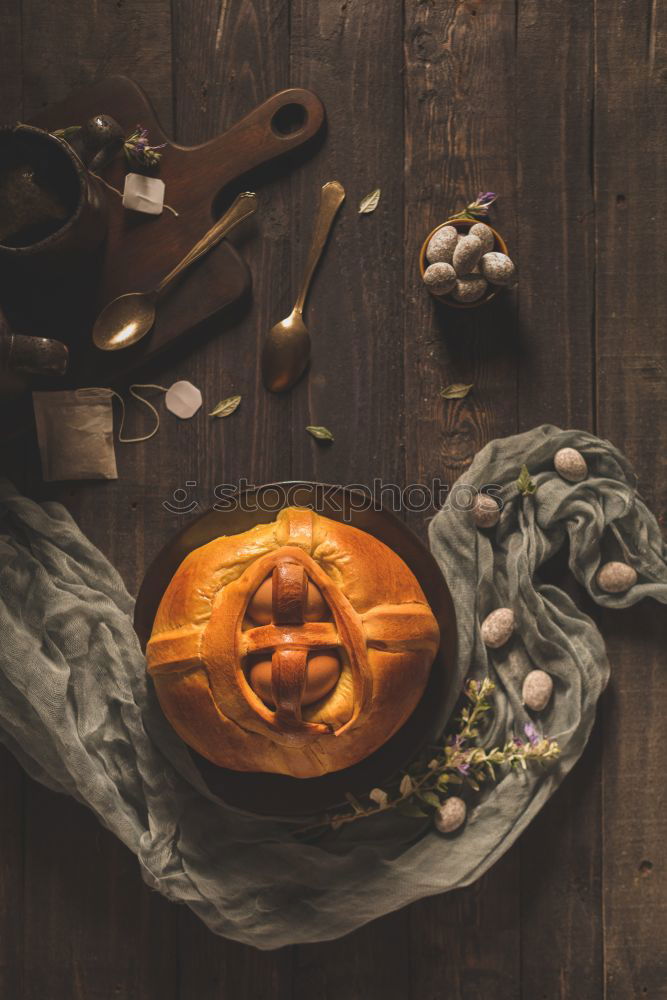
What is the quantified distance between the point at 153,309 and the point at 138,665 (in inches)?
20.4

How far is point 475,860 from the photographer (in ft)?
3.84

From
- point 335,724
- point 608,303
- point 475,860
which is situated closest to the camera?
point 335,724

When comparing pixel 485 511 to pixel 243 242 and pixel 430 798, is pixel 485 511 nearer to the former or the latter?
pixel 430 798

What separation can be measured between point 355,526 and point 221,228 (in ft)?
1.61

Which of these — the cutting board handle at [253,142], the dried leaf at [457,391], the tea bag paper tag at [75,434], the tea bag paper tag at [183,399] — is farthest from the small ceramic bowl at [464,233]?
the tea bag paper tag at [75,434]

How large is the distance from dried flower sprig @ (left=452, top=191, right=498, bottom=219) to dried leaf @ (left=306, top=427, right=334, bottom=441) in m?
0.37

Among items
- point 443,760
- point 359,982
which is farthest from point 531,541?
point 359,982

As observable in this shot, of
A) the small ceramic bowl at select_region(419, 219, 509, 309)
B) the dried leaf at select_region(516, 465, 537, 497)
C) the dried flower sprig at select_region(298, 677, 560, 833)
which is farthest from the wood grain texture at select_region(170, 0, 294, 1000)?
the dried flower sprig at select_region(298, 677, 560, 833)

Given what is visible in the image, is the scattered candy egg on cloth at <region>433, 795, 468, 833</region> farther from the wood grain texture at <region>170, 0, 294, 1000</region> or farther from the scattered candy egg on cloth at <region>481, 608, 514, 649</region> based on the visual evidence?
the wood grain texture at <region>170, 0, 294, 1000</region>

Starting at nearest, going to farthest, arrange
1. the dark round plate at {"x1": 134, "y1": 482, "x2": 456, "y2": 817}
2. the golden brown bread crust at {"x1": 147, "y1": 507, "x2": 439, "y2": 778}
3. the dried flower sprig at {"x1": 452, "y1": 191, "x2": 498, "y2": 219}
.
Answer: the golden brown bread crust at {"x1": 147, "y1": 507, "x2": 439, "y2": 778}, the dark round plate at {"x1": 134, "y1": 482, "x2": 456, "y2": 817}, the dried flower sprig at {"x1": 452, "y1": 191, "x2": 498, "y2": 219}

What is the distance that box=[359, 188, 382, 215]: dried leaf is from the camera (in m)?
1.26

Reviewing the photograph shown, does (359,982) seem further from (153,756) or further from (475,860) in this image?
(153,756)

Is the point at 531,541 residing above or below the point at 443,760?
above

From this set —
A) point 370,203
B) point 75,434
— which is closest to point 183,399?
point 75,434
